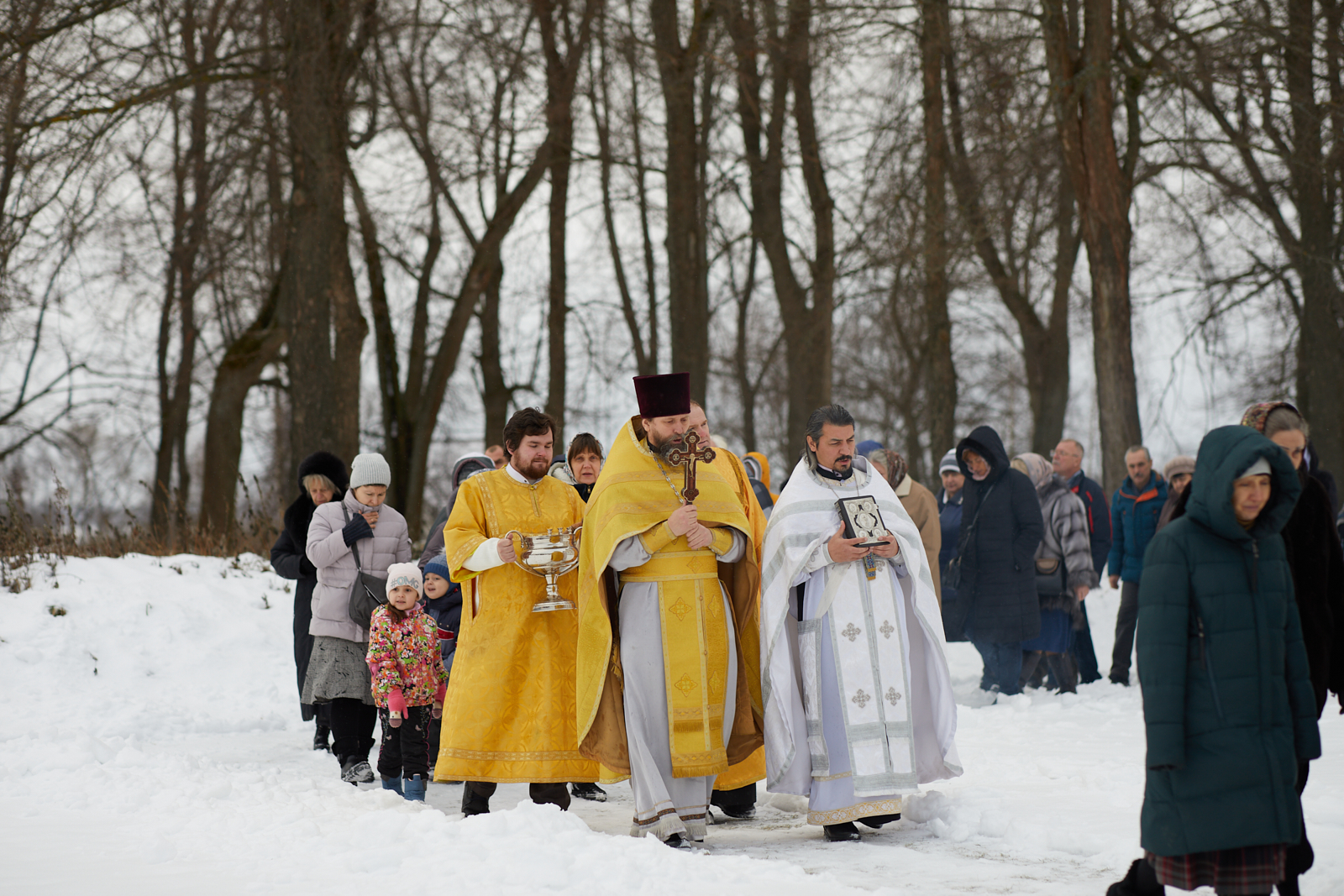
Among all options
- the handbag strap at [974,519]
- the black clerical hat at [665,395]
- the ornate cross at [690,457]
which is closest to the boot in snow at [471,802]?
the ornate cross at [690,457]

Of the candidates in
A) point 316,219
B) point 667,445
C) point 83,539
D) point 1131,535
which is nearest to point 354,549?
point 667,445

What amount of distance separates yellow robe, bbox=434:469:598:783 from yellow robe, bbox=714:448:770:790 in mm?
649

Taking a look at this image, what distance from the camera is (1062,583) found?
403 inches

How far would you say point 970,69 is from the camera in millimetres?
15172

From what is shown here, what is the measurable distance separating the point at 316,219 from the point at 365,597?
8153mm

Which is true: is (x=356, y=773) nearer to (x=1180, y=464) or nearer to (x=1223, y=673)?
(x=1223, y=673)

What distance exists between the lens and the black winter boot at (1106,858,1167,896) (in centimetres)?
440

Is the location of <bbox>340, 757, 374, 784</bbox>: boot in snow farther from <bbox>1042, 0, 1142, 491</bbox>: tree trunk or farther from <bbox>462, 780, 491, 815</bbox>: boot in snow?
<bbox>1042, 0, 1142, 491</bbox>: tree trunk

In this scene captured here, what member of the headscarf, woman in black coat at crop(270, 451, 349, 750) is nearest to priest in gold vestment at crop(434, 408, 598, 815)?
woman in black coat at crop(270, 451, 349, 750)

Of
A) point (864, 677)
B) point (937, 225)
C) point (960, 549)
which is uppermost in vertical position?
point (937, 225)

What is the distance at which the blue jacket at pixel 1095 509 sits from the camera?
11.7 meters

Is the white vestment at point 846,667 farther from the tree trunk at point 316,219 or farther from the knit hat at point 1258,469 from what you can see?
the tree trunk at point 316,219

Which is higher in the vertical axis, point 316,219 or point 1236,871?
point 316,219

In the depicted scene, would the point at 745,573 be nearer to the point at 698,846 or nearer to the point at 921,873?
the point at 698,846
